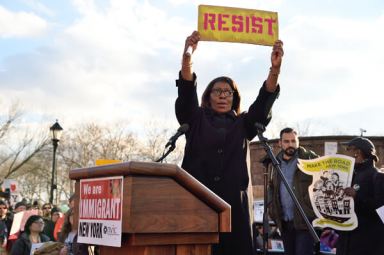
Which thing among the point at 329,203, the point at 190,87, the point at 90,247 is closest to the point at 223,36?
the point at 190,87

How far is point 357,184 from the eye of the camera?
6.04 m

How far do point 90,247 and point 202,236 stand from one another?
2.38 ft

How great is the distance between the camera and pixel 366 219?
6.03 meters

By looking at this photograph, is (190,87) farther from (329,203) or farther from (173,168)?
(329,203)

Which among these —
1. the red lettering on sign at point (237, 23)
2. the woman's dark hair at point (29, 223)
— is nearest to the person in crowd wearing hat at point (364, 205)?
the red lettering on sign at point (237, 23)

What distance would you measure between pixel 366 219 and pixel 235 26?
133 inches

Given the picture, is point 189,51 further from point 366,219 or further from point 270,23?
point 366,219

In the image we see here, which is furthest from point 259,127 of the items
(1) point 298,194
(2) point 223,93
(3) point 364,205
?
(1) point 298,194

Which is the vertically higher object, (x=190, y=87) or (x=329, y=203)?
(x=190, y=87)

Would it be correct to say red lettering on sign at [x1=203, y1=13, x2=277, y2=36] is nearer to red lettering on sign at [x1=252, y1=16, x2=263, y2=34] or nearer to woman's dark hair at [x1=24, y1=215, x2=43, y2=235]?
red lettering on sign at [x1=252, y1=16, x2=263, y2=34]

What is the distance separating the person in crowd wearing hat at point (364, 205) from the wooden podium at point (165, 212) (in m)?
3.99

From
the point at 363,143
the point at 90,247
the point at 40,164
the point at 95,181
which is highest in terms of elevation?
the point at 40,164

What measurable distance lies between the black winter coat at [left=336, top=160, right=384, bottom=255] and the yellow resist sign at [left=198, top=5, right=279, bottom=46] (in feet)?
9.47

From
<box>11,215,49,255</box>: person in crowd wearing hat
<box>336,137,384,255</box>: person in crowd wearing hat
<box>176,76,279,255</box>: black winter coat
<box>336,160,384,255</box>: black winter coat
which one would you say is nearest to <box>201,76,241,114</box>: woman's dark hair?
<box>176,76,279,255</box>: black winter coat
